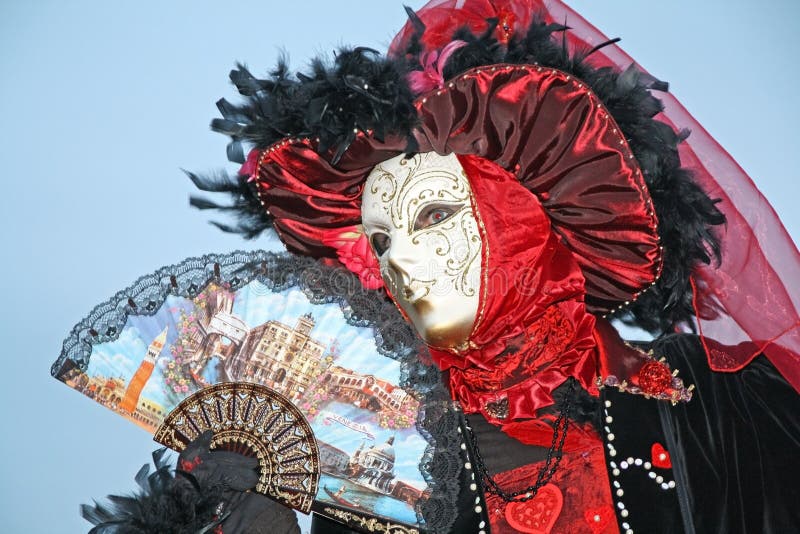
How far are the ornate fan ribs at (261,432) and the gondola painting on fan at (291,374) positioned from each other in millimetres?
12

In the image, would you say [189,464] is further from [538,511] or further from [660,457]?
[660,457]

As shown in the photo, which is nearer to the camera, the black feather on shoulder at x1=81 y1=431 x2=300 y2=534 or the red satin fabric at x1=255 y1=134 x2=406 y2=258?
the black feather on shoulder at x1=81 y1=431 x2=300 y2=534

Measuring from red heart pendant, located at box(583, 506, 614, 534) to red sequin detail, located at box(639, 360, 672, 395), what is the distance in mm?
230

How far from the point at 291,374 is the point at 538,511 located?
51cm

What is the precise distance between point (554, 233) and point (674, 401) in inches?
15.3

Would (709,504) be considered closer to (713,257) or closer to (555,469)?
(555,469)

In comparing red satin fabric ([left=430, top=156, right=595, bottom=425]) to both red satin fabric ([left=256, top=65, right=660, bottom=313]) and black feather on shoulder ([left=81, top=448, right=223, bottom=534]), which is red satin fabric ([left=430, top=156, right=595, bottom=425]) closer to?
red satin fabric ([left=256, top=65, right=660, bottom=313])

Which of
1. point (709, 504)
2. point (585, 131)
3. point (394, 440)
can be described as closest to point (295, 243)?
point (394, 440)

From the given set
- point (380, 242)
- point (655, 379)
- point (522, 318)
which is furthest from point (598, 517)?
point (380, 242)

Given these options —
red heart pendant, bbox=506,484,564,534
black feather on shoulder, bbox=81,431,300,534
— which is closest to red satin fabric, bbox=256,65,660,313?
red heart pendant, bbox=506,484,564,534

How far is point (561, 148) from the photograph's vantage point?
193cm

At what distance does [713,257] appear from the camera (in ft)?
6.43

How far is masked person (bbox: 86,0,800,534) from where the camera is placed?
1.87 m

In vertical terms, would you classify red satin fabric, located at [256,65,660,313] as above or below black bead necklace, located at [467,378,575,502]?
above
